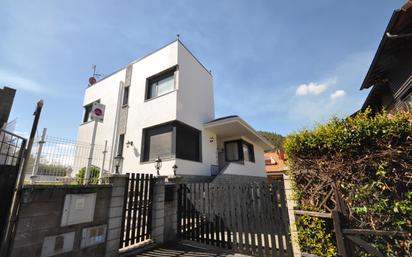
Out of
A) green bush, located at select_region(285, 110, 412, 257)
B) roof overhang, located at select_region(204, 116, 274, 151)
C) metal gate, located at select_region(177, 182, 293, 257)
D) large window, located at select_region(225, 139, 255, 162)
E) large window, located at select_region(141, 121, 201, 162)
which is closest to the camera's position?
green bush, located at select_region(285, 110, 412, 257)

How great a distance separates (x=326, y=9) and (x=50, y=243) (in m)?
9.50

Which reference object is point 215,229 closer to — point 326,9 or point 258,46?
point 258,46

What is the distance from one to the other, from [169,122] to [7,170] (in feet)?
19.9

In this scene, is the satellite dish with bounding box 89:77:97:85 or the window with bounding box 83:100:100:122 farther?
the satellite dish with bounding box 89:77:97:85

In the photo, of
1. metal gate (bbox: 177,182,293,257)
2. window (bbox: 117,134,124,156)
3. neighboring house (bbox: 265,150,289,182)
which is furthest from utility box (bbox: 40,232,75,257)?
neighboring house (bbox: 265,150,289,182)

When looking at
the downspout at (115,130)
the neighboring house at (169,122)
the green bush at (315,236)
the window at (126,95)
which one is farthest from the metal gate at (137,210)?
the window at (126,95)

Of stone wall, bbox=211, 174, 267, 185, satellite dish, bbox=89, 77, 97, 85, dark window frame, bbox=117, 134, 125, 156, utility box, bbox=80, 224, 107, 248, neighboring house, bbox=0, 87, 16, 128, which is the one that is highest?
satellite dish, bbox=89, 77, 97, 85

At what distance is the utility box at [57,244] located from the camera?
3.15m

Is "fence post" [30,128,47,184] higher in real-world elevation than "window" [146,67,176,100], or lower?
lower

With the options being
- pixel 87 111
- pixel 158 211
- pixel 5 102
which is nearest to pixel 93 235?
pixel 158 211

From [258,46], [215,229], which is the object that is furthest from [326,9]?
[215,229]

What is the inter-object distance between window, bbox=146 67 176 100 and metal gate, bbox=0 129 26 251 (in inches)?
272

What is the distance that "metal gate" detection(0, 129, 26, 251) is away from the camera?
2918mm

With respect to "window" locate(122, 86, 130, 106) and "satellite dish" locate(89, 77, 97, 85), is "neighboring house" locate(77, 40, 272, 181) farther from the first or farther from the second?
"satellite dish" locate(89, 77, 97, 85)
